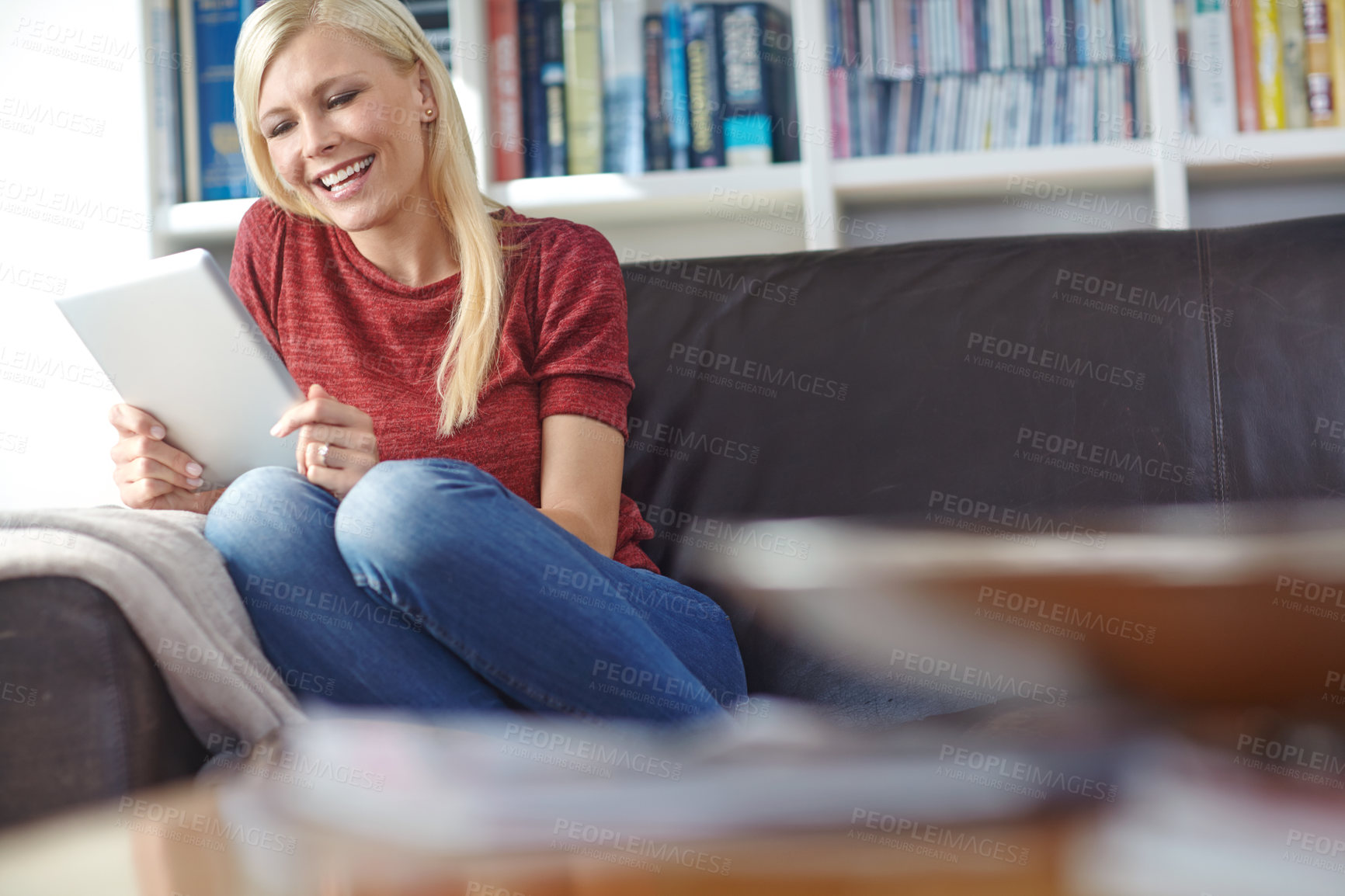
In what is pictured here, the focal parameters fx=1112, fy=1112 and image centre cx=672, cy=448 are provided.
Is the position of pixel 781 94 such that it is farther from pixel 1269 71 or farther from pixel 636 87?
pixel 1269 71

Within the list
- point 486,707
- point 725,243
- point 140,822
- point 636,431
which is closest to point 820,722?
point 486,707

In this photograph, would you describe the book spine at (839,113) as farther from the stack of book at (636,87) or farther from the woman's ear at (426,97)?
the woman's ear at (426,97)

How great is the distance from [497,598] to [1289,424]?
81 centimetres

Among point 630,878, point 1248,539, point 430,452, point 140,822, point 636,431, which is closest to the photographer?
point 630,878

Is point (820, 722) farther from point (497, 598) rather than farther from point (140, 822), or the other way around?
point (140, 822)

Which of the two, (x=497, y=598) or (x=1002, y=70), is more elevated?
(x=1002, y=70)

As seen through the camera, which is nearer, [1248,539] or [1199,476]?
[1248,539]

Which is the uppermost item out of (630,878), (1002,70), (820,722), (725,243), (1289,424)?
(1002,70)

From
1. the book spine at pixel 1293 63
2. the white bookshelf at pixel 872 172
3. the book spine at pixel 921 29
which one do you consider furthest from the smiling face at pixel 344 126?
the book spine at pixel 1293 63

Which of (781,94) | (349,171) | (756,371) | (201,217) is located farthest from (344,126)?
(781,94)

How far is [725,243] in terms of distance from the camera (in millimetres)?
1746

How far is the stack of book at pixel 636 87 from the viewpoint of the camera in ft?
5.26

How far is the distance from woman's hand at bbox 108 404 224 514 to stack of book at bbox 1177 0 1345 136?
53.0 inches

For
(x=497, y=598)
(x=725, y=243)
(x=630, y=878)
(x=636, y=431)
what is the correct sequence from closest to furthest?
(x=630, y=878) < (x=497, y=598) < (x=636, y=431) < (x=725, y=243)
